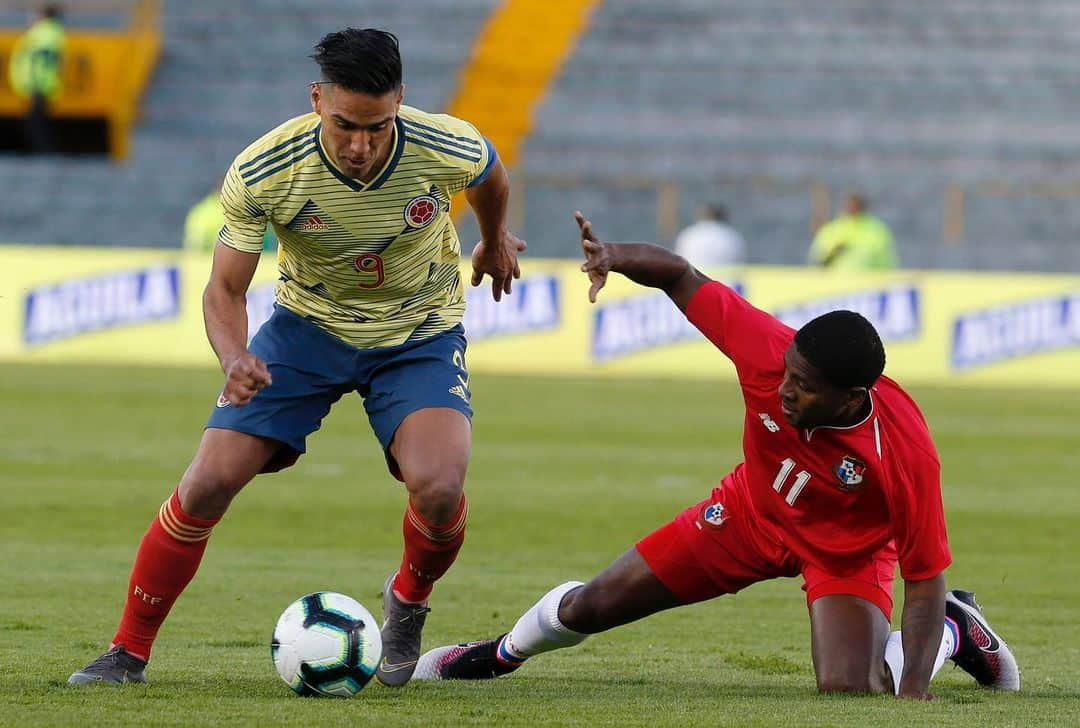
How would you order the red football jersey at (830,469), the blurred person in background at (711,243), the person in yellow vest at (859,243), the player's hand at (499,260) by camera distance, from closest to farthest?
the red football jersey at (830,469) < the player's hand at (499,260) < the person in yellow vest at (859,243) < the blurred person in background at (711,243)

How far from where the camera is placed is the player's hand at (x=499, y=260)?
20.5 feet

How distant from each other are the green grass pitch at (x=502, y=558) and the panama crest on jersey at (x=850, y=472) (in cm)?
66

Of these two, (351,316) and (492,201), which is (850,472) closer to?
(492,201)

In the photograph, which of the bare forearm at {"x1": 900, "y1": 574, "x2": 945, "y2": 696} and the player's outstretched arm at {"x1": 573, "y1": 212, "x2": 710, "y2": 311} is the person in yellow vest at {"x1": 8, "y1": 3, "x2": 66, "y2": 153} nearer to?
the player's outstretched arm at {"x1": 573, "y1": 212, "x2": 710, "y2": 311}

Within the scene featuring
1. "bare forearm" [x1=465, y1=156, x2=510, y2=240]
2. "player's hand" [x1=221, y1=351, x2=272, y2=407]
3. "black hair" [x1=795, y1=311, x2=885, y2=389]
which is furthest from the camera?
"bare forearm" [x1=465, y1=156, x2=510, y2=240]

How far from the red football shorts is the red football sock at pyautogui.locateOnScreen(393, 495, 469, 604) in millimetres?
606

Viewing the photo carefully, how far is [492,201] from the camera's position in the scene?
610 cm

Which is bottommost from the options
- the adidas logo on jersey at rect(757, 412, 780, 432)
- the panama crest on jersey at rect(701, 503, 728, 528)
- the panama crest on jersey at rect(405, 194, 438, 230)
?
the panama crest on jersey at rect(701, 503, 728, 528)

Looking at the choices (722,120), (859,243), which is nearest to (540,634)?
(859,243)

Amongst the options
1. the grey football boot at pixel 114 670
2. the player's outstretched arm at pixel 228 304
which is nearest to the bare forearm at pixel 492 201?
the player's outstretched arm at pixel 228 304

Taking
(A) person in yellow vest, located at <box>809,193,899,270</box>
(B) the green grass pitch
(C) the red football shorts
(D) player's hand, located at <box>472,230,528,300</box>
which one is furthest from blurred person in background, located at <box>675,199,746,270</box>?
(C) the red football shorts

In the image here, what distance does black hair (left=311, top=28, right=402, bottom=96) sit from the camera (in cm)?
532

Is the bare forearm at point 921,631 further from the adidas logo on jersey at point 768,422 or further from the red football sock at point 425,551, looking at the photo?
the red football sock at point 425,551

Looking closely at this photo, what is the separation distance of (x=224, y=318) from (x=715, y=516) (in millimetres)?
1721
